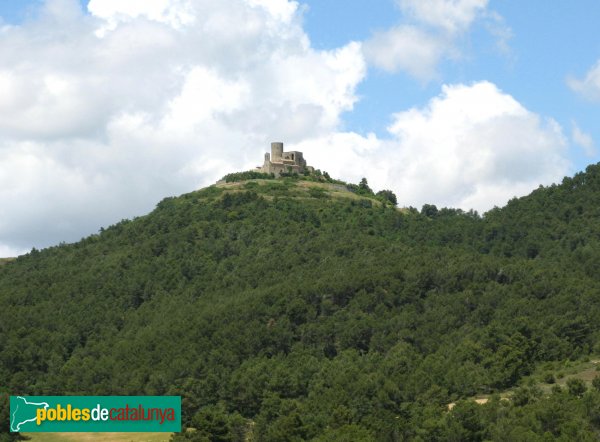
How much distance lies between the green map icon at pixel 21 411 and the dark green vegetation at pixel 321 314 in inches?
461

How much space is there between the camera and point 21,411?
69875mm

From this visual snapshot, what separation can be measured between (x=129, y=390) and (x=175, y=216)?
156ft

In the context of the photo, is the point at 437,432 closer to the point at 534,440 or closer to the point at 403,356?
the point at 534,440

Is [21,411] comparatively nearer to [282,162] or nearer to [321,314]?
[321,314]

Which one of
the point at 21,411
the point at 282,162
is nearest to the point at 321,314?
the point at 21,411

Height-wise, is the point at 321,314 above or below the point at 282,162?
below

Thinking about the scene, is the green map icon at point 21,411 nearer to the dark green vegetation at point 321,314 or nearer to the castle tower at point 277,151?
the dark green vegetation at point 321,314

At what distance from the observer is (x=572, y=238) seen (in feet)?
376

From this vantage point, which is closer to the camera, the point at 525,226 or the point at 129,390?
the point at 129,390

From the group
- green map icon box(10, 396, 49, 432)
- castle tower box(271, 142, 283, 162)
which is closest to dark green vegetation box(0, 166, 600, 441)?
green map icon box(10, 396, 49, 432)

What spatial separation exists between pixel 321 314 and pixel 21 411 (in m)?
32.6

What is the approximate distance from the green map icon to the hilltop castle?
8152 cm

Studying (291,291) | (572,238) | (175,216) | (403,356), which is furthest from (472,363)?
(175,216)

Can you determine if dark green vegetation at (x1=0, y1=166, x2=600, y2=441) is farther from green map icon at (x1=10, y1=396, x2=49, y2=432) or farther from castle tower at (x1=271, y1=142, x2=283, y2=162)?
castle tower at (x1=271, y1=142, x2=283, y2=162)
